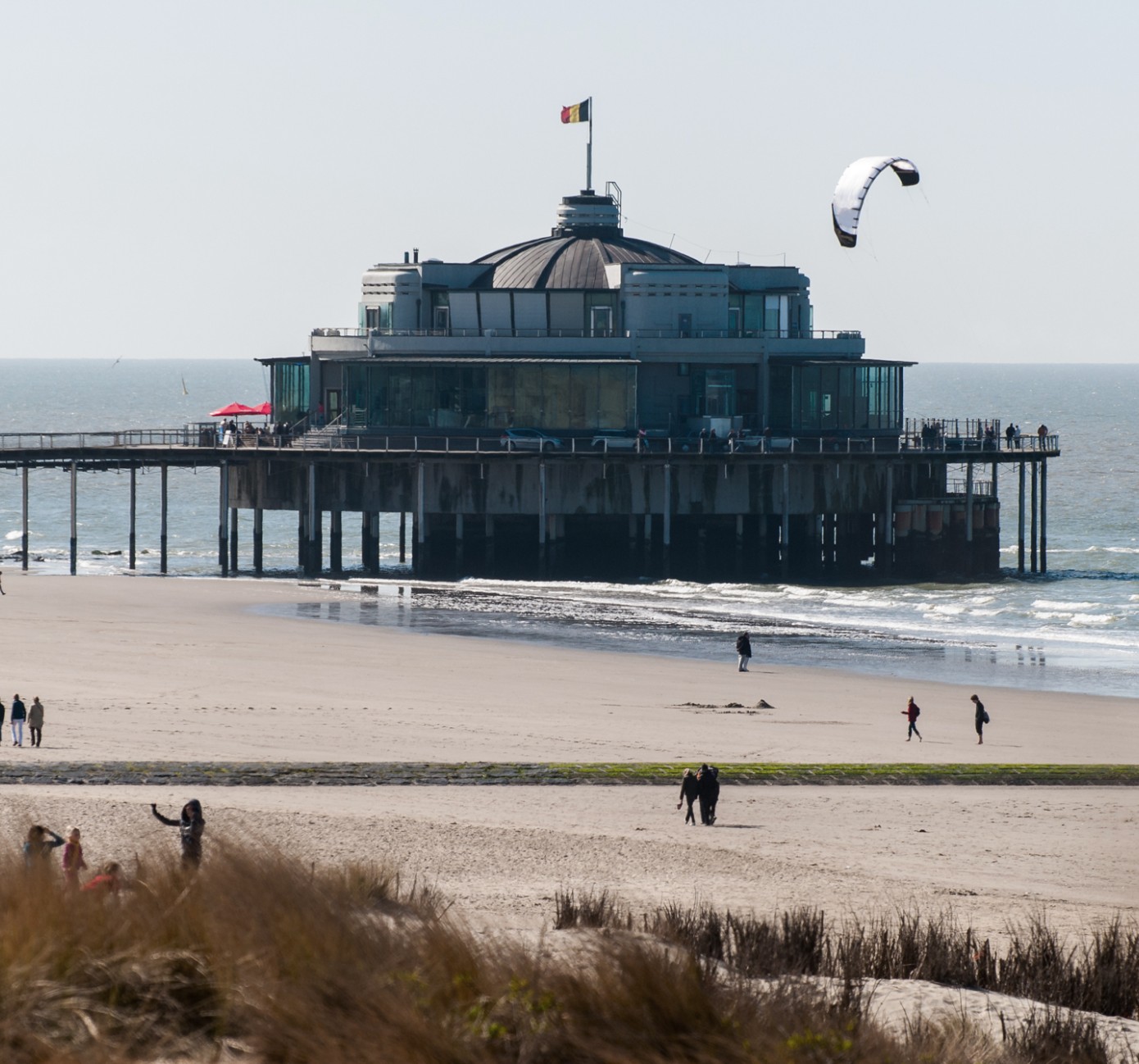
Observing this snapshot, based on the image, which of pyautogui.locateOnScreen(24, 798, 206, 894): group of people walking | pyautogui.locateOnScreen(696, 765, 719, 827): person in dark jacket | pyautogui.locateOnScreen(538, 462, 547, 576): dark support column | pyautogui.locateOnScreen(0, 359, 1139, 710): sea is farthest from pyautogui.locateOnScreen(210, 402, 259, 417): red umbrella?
pyautogui.locateOnScreen(24, 798, 206, 894): group of people walking

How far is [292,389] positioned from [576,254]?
12.1 metres

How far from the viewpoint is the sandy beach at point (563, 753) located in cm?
1786

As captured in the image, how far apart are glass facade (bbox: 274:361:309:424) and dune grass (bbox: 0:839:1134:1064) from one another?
56.0m

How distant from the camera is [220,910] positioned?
1098cm

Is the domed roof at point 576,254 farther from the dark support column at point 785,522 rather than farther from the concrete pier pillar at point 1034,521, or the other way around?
the concrete pier pillar at point 1034,521

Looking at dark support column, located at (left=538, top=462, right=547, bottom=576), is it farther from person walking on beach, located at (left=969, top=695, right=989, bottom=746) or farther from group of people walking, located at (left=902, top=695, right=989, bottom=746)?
person walking on beach, located at (left=969, top=695, right=989, bottom=746)

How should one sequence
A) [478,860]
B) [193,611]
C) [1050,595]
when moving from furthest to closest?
[1050,595], [193,611], [478,860]

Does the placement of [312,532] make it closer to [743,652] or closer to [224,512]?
[224,512]

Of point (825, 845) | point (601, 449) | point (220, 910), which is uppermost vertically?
point (601, 449)

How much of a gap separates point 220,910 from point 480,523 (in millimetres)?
51037

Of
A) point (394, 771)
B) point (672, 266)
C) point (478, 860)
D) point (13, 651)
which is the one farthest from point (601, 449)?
point (478, 860)

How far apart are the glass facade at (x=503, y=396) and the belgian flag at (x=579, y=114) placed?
17.6 m

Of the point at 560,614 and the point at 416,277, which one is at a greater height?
the point at 416,277

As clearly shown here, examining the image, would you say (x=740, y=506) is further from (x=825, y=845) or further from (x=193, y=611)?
(x=825, y=845)
